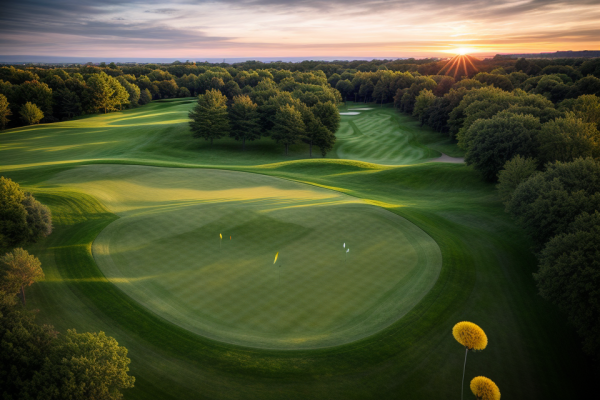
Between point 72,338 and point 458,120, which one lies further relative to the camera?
point 458,120

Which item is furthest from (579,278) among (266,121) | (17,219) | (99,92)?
(99,92)

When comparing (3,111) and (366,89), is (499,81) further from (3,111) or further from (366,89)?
(3,111)

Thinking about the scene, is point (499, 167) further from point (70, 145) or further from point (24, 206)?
point (70, 145)

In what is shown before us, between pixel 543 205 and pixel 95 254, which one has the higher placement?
pixel 543 205

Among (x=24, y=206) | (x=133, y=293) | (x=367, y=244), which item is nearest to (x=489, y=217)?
(x=367, y=244)

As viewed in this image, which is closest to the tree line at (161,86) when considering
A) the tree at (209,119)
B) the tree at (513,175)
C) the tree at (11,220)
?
the tree at (209,119)

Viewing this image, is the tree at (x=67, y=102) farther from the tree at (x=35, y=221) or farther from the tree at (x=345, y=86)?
the tree at (x=345, y=86)

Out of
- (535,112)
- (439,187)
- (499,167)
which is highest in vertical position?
(535,112)
